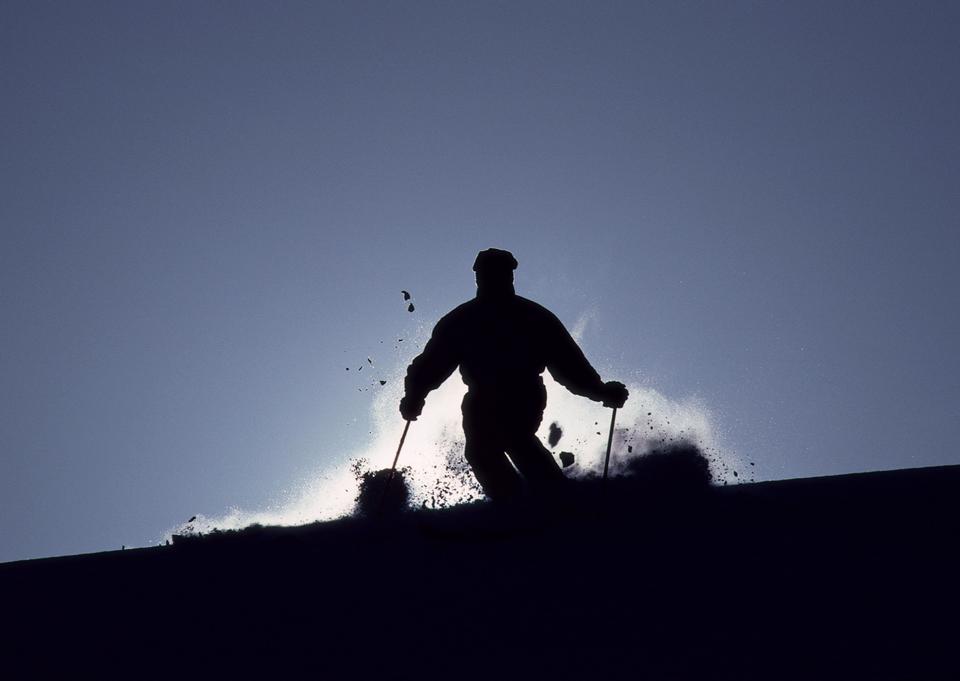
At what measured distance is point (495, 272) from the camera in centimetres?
632

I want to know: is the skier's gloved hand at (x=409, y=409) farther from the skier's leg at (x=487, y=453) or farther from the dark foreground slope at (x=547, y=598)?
the dark foreground slope at (x=547, y=598)

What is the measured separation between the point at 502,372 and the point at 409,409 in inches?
27.5

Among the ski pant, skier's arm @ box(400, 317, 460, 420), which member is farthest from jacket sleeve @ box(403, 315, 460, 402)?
the ski pant

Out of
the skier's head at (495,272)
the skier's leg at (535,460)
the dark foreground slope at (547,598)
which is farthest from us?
the skier's head at (495,272)

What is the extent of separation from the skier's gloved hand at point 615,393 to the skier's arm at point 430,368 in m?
0.89

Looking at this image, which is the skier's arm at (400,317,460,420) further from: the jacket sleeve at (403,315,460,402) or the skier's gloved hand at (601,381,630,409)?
the skier's gloved hand at (601,381,630,409)

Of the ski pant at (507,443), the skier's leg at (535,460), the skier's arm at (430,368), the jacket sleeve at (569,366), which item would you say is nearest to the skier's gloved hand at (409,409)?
the skier's arm at (430,368)

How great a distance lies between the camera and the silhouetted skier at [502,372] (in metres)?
6.06

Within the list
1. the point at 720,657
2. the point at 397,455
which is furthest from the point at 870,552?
the point at 397,455

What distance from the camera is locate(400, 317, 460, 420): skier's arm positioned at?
6344mm

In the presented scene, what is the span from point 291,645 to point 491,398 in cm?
277

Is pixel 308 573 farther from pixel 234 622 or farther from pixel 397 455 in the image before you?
pixel 397 455

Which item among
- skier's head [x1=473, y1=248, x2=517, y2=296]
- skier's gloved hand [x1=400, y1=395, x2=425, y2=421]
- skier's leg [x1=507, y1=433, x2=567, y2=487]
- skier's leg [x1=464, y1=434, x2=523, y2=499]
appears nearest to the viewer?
skier's leg [x1=507, y1=433, x2=567, y2=487]

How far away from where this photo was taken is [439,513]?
236 inches
